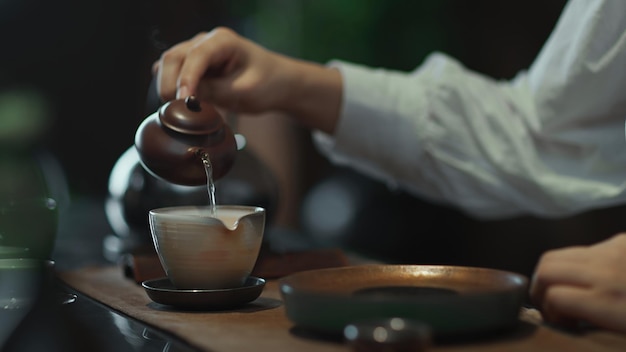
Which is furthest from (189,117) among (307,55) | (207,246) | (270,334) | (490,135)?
(307,55)

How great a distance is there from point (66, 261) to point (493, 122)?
2.63 feet

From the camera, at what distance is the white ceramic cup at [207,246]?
2.72 ft

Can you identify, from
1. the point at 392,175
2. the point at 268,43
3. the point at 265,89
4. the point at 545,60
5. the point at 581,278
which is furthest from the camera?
the point at 268,43

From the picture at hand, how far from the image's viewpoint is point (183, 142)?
90 centimetres

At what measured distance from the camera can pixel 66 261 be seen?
1388 mm

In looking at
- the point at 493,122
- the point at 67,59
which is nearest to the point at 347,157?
the point at 493,122

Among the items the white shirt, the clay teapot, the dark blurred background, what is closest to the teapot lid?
the clay teapot

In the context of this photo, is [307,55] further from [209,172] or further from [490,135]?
[209,172]

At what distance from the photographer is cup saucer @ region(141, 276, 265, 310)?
2.74 ft

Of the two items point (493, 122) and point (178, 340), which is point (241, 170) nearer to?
point (493, 122)

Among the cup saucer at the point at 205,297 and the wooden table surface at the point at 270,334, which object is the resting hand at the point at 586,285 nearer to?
the wooden table surface at the point at 270,334

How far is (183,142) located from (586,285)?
44cm

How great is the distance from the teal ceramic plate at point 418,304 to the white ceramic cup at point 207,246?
0.10 metres

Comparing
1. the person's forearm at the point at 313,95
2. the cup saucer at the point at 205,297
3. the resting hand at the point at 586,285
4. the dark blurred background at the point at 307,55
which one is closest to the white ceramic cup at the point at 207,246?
the cup saucer at the point at 205,297
